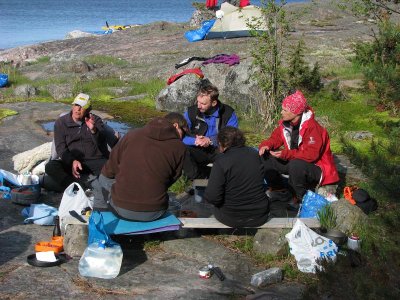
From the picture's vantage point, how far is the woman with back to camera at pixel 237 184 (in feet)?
18.2

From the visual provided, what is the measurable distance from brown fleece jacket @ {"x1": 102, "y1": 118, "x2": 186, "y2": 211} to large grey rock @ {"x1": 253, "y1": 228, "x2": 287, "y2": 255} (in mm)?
962

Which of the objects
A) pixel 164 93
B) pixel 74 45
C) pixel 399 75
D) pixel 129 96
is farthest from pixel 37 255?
pixel 74 45

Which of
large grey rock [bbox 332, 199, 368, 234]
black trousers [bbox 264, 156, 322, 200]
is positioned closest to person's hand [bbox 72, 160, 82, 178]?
black trousers [bbox 264, 156, 322, 200]

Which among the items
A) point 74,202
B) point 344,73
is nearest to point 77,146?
point 74,202

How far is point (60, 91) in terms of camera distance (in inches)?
573

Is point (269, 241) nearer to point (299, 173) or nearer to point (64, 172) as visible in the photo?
point (299, 173)

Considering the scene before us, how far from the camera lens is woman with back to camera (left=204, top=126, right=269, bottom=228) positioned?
554cm

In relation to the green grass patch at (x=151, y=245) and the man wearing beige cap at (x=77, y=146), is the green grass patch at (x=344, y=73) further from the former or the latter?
the green grass patch at (x=151, y=245)

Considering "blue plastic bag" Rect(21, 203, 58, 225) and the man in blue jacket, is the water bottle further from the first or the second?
the man in blue jacket

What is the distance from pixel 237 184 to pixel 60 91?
32.5 ft

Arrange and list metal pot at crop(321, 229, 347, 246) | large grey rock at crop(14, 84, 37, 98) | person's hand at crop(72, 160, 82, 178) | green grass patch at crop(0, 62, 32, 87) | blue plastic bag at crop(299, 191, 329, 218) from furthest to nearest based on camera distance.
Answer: green grass patch at crop(0, 62, 32, 87)
large grey rock at crop(14, 84, 37, 98)
person's hand at crop(72, 160, 82, 178)
blue plastic bag at crop(299, 191, 329, 218)
metal pot at crop(321, 229, 347, 246)

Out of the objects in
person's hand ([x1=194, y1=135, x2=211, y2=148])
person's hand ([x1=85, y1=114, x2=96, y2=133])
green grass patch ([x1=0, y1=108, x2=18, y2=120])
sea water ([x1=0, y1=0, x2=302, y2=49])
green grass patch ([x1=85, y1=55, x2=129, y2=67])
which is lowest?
sea water ([x1=0, y1=0, x2=302, y2=49])

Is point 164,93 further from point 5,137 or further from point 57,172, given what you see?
point 57,172

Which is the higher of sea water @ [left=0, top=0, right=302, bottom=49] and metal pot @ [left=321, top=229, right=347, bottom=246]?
metal pot @ [left=321, top=229, right=347, bottom=246]
